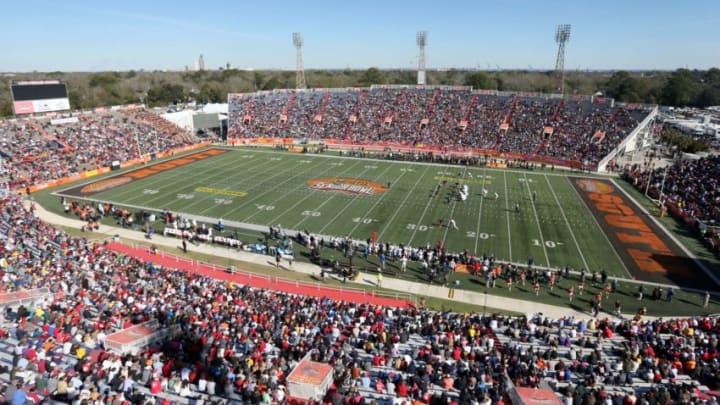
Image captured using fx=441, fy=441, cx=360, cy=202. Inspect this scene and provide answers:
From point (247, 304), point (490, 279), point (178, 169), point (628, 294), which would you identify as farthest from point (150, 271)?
point (178, 169)

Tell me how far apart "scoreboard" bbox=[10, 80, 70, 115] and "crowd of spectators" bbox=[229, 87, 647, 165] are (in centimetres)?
2046

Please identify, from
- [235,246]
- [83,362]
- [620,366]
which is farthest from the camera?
[235,246]

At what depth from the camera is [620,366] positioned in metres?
12.5

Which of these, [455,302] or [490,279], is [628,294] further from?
[455,302]

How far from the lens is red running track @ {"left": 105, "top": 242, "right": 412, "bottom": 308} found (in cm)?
2009

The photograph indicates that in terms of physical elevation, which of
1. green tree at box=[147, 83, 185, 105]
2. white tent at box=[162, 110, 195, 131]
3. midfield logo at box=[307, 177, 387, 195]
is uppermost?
green tree at box=[147, 83, 185, 105]

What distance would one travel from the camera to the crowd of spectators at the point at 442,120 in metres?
52.3

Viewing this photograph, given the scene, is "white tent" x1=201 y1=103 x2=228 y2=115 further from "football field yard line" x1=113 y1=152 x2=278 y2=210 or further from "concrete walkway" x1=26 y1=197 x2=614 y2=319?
"concrete walkway" x1=26 y1=197 x2=614 y2=319

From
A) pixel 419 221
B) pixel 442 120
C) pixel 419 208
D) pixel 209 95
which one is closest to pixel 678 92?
pixel 442 120

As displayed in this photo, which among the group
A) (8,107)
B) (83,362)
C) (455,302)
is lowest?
(455,302)

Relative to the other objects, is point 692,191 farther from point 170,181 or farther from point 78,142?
point 78,142

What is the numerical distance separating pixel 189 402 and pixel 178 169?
39.5 metres

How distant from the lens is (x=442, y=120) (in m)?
60.6

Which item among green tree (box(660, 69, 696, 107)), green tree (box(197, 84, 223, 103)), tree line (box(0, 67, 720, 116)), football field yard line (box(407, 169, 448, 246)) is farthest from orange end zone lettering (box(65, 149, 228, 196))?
green tree (box(660, 69, 696, 107))
